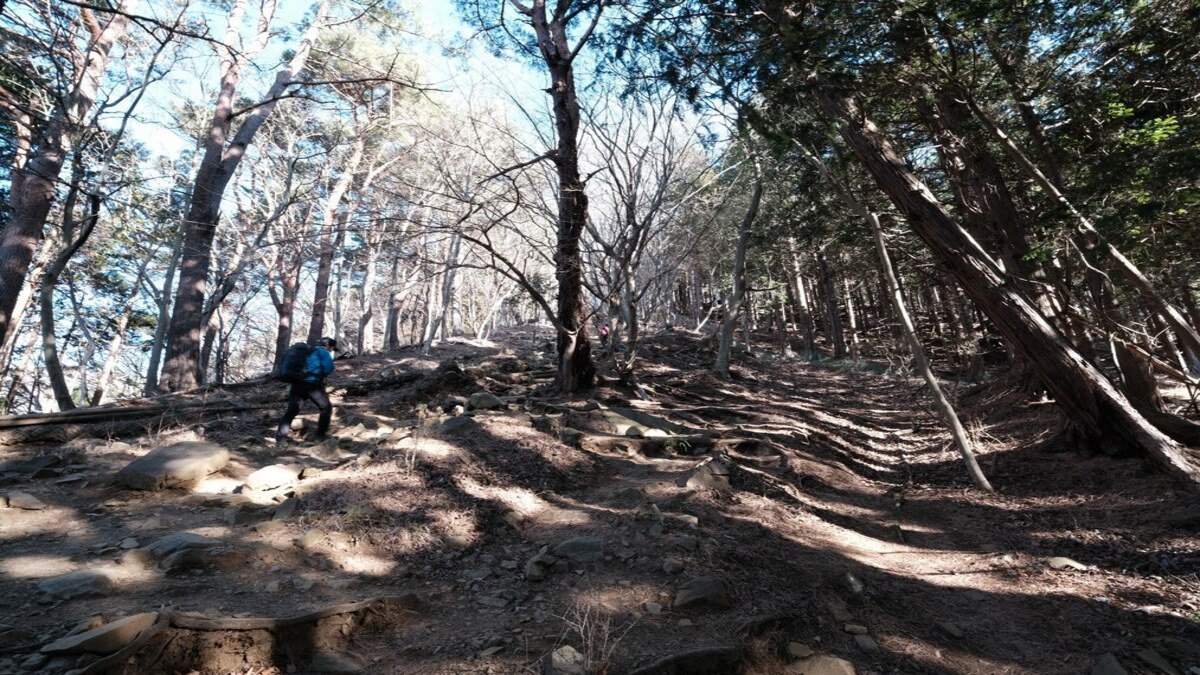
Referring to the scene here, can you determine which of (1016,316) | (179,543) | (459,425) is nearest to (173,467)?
(179,543)

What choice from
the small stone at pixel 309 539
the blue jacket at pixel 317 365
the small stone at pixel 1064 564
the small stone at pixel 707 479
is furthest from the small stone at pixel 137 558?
the small stone at pixel 1064 564

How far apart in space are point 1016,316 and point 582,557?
547 centimetres

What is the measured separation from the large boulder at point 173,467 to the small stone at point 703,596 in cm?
444

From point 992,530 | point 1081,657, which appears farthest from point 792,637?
point 992,530

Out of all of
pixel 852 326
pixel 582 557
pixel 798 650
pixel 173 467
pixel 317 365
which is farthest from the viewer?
pixel 852 326

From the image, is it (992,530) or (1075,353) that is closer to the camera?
(992,530)

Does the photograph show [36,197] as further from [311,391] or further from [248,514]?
[248,514]

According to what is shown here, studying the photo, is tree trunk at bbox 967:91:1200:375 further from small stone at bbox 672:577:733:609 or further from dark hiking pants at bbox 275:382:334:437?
dark hiking pants at bbox 275:382:334:437

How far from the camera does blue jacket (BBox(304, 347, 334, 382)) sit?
6816 mm

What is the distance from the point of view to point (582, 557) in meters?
3.85

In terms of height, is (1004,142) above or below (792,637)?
above

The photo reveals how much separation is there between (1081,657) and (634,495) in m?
3.04

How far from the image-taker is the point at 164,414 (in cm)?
710

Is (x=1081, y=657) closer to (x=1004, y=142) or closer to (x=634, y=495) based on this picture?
(x=634, y=495)
